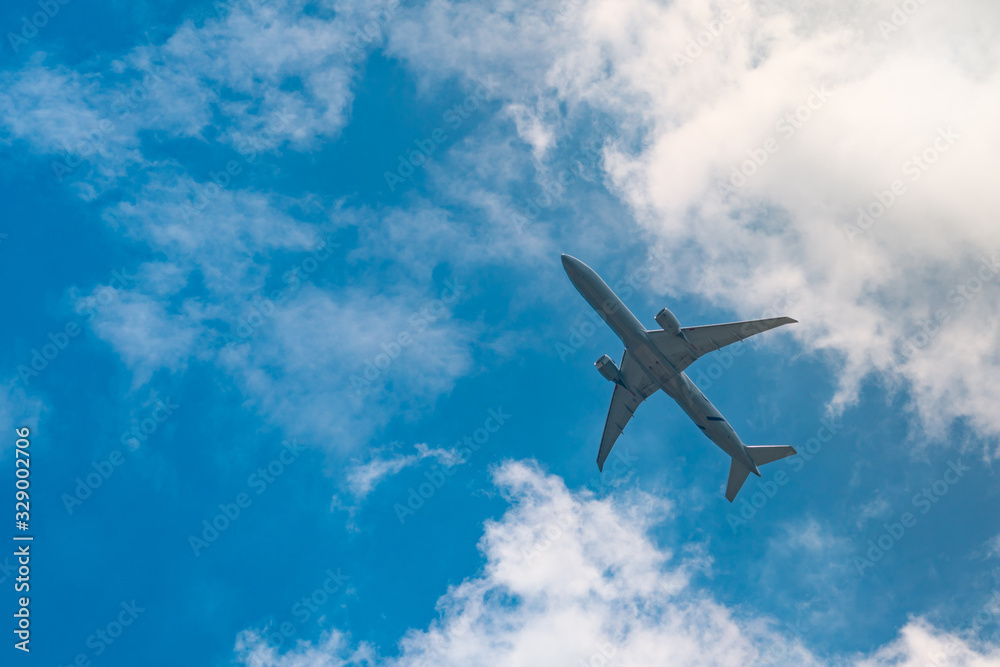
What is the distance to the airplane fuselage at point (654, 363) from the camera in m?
72.2

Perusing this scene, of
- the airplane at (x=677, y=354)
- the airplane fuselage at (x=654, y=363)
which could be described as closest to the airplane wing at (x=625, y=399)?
the airplane at (x=677, y=354)

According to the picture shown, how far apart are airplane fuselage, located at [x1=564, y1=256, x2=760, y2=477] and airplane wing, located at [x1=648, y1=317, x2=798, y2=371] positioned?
0.98 metres

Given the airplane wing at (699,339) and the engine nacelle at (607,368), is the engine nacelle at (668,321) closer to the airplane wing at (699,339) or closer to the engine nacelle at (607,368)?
the airplane wing at (699,339)

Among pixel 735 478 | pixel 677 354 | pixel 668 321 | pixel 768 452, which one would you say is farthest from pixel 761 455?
pixel 668 321

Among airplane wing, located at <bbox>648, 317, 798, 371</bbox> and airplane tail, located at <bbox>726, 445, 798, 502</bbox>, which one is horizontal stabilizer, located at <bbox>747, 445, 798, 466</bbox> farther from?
airplane wing, located at <bbox>648, 317, 798, 371</bbox>

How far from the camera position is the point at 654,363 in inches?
2960

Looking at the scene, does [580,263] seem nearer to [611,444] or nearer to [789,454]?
[611,444]

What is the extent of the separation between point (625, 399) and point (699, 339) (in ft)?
50.7

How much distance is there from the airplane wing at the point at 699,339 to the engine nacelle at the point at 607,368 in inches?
359

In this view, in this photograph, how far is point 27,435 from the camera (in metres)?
68.1

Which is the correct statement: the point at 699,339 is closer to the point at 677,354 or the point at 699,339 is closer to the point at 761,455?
the point at 677,354

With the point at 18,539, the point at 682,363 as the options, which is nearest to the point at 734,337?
the point at 682,363

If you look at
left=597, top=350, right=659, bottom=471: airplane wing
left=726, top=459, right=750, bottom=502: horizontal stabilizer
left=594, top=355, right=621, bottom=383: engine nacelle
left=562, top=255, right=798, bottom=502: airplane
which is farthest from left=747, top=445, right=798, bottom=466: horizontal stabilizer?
left=594, top=355, right=621, bottom=383: engine nacelle

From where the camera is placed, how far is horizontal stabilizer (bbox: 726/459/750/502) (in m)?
80.0
